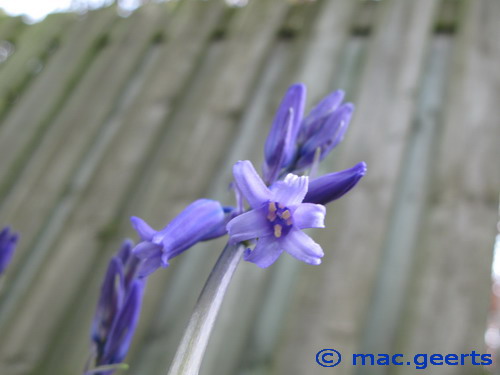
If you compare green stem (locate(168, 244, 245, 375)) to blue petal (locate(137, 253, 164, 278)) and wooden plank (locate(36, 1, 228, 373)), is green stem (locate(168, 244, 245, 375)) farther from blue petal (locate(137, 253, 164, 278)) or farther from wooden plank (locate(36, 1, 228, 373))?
wooden plank (locate(36, 1, 228, 373))

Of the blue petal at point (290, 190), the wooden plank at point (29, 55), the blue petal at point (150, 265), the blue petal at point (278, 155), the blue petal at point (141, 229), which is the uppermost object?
the wooden plank at point (29, 55)

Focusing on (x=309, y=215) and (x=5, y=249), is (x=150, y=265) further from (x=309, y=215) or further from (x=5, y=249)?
(x=5, y=249)

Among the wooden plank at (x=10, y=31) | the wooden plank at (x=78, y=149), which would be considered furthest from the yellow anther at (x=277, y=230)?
the wooden plank at (x=10, y=31)

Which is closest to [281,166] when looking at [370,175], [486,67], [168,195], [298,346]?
[298,346]

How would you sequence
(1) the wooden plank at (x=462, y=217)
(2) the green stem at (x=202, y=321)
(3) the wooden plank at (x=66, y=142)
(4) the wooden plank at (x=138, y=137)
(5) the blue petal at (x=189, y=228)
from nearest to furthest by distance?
(2) the green stem at (x=202, y=321)
(5) the blue petal at (x=189, y=228)
(1) the wooden plank at (x=462, y=217)
(4) the wooden plank at (x=138, y=137)
(3) the wooden plank at (x=66, y=142)

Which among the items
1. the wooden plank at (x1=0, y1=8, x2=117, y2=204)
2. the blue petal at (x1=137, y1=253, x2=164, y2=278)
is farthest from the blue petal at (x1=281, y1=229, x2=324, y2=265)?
the wooden plank at (x1=0, y1=8, x2=117, y2=204)

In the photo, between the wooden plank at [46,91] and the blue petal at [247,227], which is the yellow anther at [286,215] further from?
the wooden plank at [46,91]
